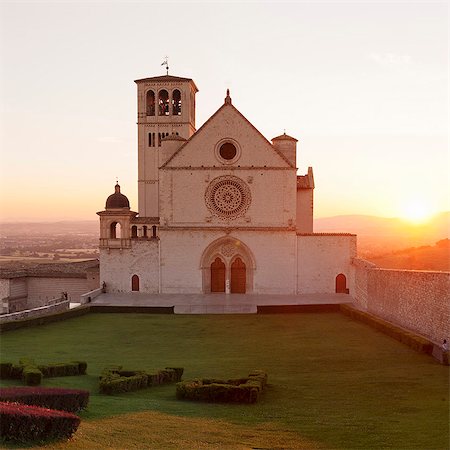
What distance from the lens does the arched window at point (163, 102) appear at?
55156 millimetres

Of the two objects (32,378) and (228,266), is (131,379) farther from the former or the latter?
(228,266)

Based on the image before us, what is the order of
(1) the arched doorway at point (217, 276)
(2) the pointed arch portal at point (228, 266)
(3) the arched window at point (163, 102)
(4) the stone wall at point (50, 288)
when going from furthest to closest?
(3) the arched window at point (163, 102) → (4) the stone wall at point (50, 288) → (1) the arched doorway at point (217, 276) → (2) the pointed arch portal at point (228, 266)

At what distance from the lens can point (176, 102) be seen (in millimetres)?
55406

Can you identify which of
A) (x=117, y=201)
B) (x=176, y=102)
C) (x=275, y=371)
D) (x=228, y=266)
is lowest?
(x=275, y=371)

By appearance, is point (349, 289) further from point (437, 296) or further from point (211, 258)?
point (437, 296)

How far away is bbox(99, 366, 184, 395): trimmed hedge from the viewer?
18.2 meters

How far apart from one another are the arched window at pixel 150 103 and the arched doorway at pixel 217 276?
15.4 m

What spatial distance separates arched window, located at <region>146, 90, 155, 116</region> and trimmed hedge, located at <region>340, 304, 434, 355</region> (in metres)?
26.1

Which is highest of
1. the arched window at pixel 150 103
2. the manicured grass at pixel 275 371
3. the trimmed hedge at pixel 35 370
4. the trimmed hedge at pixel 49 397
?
the arched window at pixel 150 103

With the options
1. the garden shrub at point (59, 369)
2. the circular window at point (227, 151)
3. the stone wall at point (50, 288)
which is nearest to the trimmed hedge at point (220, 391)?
the garden shrub at point (59, 369)

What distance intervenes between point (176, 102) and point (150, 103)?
7.03ft

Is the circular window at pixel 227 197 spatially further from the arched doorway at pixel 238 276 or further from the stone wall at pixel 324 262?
the stone wall at pixel 324 262

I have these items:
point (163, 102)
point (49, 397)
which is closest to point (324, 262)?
point (163, 102)

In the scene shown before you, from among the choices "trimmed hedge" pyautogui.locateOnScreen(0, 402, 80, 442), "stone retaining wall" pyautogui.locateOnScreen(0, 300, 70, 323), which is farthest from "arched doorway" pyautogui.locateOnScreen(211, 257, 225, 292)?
"trimmed hedge" pyautogui.locateOnScreen(0, 402, 80, 442)
